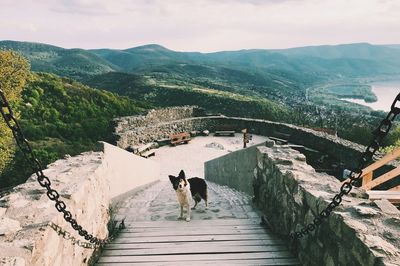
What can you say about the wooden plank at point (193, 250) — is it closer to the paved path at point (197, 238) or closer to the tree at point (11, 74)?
the paved path at point (197, 238)

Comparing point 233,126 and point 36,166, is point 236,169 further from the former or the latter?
point 233,126

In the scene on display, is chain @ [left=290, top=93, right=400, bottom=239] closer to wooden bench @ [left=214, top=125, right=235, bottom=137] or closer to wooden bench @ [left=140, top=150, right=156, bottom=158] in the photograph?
wooden bench @ [left=140, top=150, right=156, bottom=158]

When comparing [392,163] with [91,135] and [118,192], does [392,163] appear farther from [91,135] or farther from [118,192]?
[91,135]

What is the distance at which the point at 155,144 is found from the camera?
2112 cm

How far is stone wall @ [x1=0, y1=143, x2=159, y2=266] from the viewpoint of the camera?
2.91 m

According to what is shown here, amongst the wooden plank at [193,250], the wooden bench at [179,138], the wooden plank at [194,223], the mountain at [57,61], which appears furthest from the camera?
the mountain at [57,61]

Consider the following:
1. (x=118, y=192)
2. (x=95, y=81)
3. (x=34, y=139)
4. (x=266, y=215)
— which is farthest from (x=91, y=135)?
(x=95, y=81)

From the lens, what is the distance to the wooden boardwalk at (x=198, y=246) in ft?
14.7

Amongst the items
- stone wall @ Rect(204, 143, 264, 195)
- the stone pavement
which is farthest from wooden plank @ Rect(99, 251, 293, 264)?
stone wall @ Rect(204, 143, 264, 195)

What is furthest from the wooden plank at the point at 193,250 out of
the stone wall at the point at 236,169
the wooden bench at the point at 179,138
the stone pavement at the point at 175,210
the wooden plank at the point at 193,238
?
the wooden bench at the point at 179,138

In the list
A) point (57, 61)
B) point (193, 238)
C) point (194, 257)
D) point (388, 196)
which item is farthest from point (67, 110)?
point (57, 61)

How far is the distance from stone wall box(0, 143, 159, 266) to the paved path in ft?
1.66

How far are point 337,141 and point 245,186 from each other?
8.82 metres

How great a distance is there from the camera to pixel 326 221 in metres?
3.63
